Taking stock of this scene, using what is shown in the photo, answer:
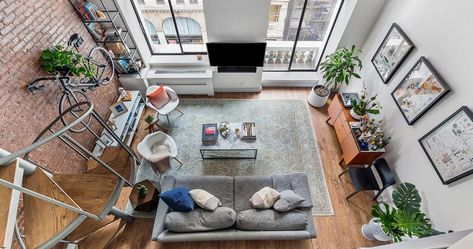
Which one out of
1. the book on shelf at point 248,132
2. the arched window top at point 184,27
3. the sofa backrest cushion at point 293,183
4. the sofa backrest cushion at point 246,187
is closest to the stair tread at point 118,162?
the sofa backrest cushion at point 246,187

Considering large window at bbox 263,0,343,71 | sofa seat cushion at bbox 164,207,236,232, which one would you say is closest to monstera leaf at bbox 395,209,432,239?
sofa seat cushion at bbox 164,207,236,232

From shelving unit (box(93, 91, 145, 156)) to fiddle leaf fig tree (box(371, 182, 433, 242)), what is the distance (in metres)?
4.05

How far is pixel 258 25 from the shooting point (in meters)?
4.09

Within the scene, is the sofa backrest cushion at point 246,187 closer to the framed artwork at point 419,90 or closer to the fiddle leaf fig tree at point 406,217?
the fiddle leaf fig tree at point 406,217

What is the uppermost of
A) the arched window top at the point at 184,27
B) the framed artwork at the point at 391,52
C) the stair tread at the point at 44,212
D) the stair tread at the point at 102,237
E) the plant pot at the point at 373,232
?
the arched window top at the point at 184,27

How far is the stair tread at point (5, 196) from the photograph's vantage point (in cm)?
137

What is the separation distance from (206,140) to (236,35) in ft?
6.60

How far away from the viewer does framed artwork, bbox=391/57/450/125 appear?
8.98 ft

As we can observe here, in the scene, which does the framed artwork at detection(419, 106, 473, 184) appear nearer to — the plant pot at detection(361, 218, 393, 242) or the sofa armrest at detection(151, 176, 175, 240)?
the plant pot at detection(361, 218, 393, 242)

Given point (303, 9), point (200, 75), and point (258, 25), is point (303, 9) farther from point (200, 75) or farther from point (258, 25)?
point (200, 75)

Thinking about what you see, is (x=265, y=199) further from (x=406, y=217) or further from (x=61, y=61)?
(x=61, y=61)

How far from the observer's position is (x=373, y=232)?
3291 millimetres

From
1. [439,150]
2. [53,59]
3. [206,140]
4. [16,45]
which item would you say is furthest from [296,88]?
[16,45]

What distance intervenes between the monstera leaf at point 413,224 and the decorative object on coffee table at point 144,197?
125 inches
